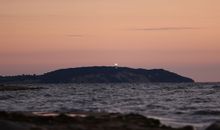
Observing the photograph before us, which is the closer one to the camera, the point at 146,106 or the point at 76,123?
the point at 76,123

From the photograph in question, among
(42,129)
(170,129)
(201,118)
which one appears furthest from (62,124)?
(201,118)

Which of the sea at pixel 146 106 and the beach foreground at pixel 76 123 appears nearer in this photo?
the beach foreground at pixel 76 123

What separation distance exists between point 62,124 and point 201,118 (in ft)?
55.5

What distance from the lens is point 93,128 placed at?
28172mm

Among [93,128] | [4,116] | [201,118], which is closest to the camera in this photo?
[93,128]

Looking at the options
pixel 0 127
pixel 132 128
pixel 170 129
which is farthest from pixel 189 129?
pixel 0 127

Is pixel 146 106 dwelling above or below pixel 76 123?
above

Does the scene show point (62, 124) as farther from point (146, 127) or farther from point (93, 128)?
point (146, 127)

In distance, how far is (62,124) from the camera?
2967 centimetres

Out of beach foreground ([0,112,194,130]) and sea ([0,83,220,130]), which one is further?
sea ([0,83,220,130])

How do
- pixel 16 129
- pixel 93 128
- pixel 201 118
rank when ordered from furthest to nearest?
pixel 201 118, pixel 93 128, pixel 16 129

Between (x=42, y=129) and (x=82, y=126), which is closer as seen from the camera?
(x=42, y=129)

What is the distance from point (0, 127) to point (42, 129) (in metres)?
1.96

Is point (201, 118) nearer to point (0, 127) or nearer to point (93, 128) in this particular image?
point (93, 128)
